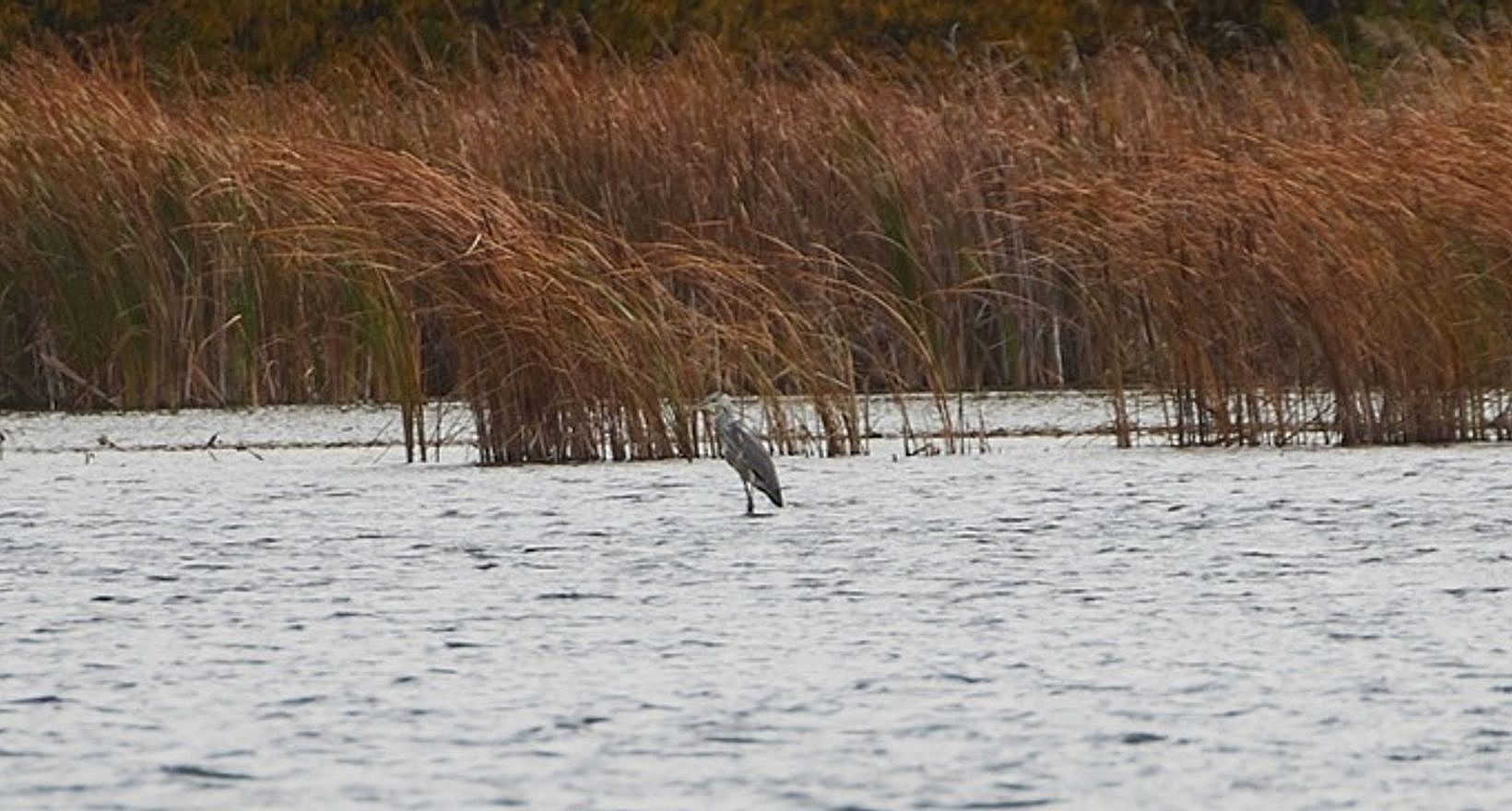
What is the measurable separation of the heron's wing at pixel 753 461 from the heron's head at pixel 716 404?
0.97ft

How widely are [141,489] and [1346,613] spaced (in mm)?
3554

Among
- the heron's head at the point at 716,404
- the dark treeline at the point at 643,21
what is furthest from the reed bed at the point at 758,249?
the dark treeline at the point at 643,21

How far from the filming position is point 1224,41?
19906 millimetres

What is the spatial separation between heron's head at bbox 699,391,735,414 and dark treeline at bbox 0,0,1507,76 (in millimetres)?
11394

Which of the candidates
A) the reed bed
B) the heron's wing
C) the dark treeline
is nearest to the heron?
the heron's wing

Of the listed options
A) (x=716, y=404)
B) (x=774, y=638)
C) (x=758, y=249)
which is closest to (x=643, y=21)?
(x=758, y=249)

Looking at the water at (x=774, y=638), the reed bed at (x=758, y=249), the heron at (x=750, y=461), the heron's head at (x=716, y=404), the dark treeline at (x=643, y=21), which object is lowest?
the water at (x=774, y=638)

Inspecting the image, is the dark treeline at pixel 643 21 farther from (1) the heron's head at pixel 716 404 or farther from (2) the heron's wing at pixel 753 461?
(2) the heron's wing at pixel 753 461

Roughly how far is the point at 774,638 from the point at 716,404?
2.56 metres

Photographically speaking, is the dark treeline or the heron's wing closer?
the heron's wing

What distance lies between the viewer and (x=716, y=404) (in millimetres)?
7566

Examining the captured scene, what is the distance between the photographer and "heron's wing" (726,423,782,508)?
695 centimetres

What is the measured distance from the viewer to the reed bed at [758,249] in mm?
8328

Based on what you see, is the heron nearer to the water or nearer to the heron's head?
→ the water
